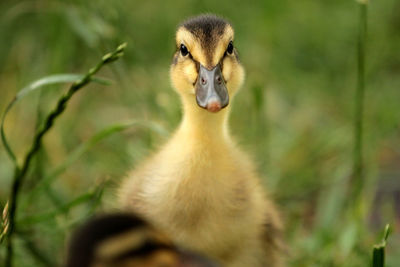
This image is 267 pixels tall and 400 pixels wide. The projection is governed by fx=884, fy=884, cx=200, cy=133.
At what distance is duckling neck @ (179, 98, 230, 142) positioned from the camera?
84.4 inches

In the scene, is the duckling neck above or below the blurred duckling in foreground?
above

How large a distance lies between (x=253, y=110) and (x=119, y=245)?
5.78ft

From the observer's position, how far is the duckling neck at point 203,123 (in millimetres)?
2145

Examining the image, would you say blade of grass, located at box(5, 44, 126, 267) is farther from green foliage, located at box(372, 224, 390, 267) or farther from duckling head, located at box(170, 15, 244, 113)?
green foliage, located at box(372, 224, 390, 267)

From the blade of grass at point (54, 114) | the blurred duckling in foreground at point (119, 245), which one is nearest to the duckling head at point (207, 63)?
the blade of grass at point (54, 114)

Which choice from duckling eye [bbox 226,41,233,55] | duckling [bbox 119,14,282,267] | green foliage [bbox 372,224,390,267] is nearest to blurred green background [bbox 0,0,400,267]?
duckling [bbox 119,14,282,267]

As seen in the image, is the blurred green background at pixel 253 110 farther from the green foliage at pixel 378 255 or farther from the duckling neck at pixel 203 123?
the green foliage at pixel 378 255

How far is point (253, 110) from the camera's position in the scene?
3.28 metres

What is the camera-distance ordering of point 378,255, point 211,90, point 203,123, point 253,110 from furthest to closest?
point 253,110 → point 203,123 → point 211,90 → point 378,255

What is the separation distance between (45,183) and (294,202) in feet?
3.10

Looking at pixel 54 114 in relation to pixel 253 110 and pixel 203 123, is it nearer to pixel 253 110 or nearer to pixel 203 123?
pixel 203 123

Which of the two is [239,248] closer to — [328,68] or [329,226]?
[329,226]

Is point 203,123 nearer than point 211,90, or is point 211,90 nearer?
point 211,90

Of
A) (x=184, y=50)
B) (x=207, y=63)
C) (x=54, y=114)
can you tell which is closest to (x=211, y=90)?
(x=207, y=63)
